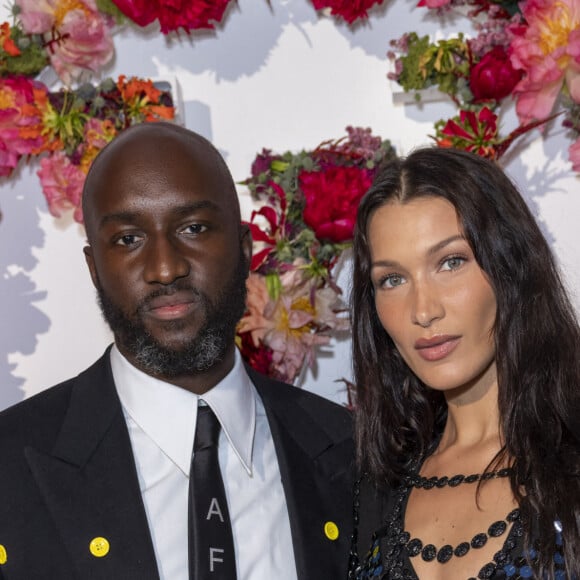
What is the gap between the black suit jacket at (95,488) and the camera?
179 cm

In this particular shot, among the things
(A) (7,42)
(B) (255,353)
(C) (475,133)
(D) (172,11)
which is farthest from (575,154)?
(A) (7,42)

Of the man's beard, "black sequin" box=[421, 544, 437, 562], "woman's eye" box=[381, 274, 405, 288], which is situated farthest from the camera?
the man's beard

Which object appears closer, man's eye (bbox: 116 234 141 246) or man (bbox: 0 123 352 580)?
man (bbox: 0 123 352 580)

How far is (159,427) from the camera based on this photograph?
1946 mm

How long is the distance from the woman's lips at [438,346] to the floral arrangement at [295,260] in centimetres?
71

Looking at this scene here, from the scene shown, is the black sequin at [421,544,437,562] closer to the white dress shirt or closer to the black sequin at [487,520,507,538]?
the black sequin at [487,520,507,538]

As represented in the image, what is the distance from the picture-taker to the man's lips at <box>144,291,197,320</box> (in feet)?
6.36

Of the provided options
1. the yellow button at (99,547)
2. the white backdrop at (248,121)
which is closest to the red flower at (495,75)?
the white backdrop at (248,121)

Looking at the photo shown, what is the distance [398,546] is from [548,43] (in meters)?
1.20

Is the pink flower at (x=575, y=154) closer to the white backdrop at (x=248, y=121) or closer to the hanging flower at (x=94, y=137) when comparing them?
the white backdrop at (x=248, y=121)

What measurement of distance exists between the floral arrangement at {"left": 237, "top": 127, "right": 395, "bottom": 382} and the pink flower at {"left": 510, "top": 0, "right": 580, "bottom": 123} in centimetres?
37

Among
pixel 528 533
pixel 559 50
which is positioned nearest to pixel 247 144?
pixel 559 50

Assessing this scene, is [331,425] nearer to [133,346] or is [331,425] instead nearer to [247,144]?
[133,346]

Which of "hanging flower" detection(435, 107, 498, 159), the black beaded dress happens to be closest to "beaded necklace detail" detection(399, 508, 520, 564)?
the black beaded dress
